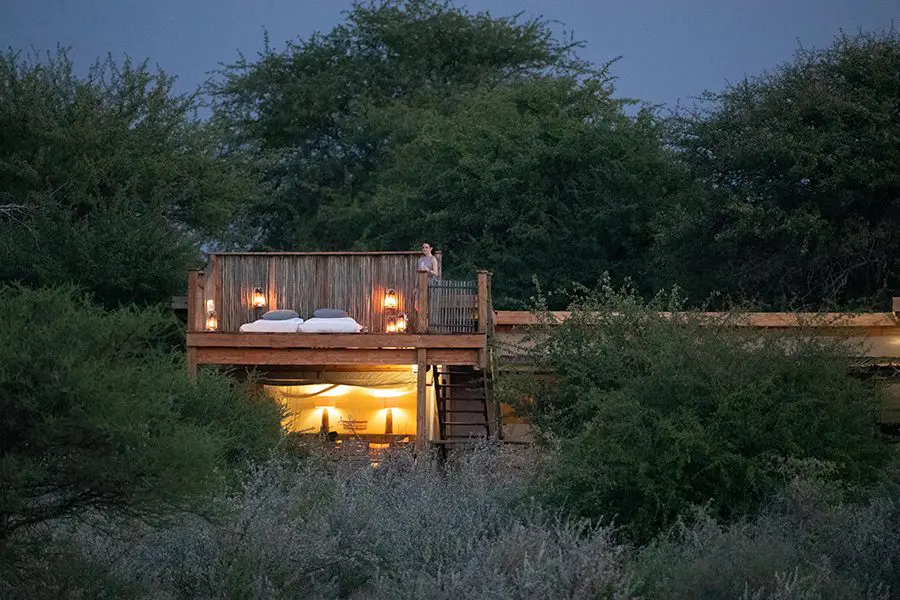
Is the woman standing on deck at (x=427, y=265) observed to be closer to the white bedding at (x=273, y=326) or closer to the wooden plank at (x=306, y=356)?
the wooden plank at (x=306, y=356)

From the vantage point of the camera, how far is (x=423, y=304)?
63.7 ft

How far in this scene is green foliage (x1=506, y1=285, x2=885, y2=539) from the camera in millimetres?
12445

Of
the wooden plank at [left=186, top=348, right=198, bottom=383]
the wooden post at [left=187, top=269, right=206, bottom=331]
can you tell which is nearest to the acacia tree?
the wooden post at [left=187, top=269, right=206, bottom=331]

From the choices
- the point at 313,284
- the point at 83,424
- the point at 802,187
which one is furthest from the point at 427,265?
the point at 83,424

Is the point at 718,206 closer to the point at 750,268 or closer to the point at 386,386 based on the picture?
the point at 750,268

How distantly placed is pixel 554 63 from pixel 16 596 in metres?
34.8

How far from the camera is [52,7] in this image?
142000 mm

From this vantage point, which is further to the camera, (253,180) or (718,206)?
(253,180)

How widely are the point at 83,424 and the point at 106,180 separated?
1736cm

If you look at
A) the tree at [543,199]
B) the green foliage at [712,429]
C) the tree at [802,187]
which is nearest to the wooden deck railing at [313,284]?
the tree at [543,199]

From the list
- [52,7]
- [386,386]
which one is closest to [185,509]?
[386,386]

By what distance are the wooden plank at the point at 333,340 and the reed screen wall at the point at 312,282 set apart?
1472 mm

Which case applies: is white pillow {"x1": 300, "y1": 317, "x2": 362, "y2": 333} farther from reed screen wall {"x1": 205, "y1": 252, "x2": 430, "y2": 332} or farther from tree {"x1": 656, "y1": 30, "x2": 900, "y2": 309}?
tree {"x1": 656, "y1": 30, "x2": 900, "y2": 309}

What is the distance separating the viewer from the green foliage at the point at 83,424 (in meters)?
8.74
